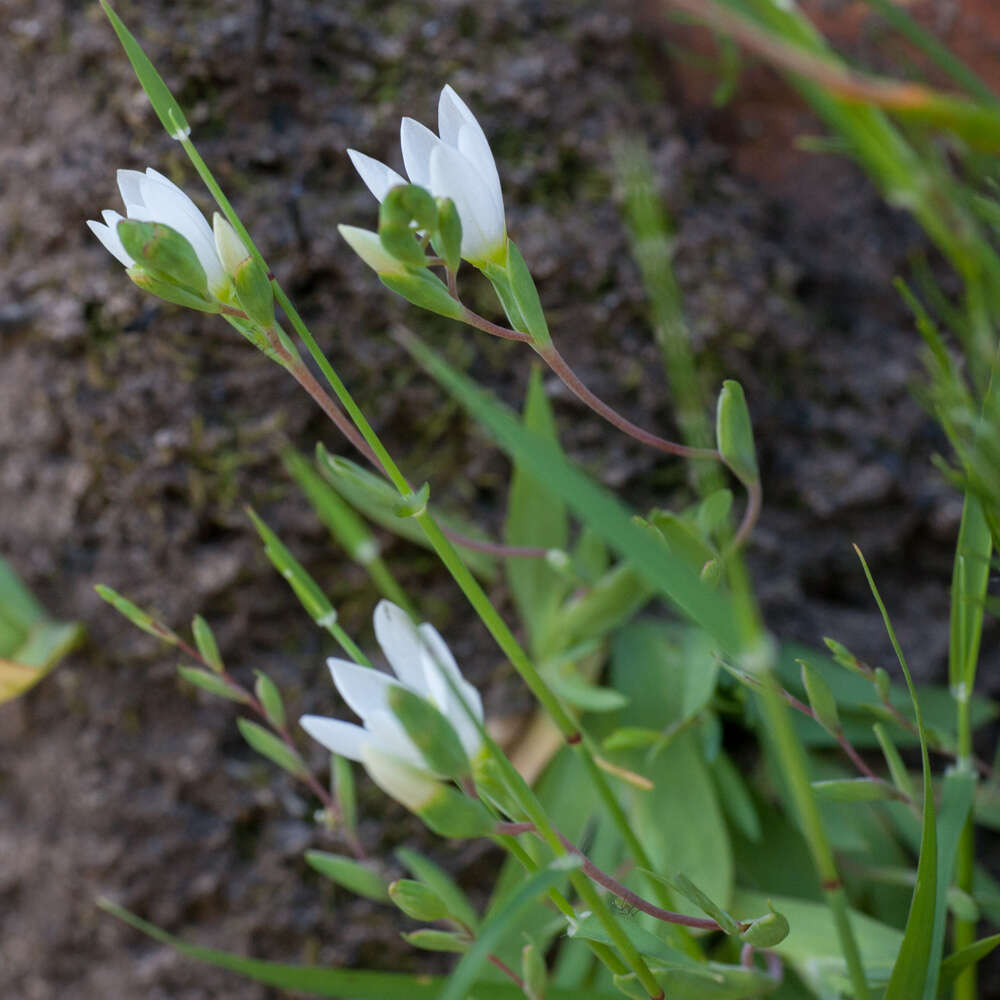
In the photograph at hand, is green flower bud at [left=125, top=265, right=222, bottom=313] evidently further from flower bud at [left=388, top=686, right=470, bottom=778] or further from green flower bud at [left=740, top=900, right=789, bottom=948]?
green flower bud at [left=740, top=900, right=789, bottom=948]

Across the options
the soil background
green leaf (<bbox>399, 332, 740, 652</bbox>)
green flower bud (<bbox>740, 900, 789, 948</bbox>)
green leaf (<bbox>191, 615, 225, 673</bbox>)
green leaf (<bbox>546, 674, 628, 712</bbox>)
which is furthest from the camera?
the soil background

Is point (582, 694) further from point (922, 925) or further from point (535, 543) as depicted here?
point (922, 925)

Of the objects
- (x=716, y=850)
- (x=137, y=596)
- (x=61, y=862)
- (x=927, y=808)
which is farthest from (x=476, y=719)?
(x=61, y=862)

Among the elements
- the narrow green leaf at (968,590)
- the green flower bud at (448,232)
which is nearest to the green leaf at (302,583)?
the green flower bud at (448,232)

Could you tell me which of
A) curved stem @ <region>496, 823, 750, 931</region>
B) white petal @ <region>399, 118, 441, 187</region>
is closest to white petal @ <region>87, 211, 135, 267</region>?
white petal @ <region>399, 118, 441, 187</region>

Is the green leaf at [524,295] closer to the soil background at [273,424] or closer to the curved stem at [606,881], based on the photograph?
the curved stem at [606,881]

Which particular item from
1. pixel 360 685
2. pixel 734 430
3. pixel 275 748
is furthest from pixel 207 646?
pixel 734 430
